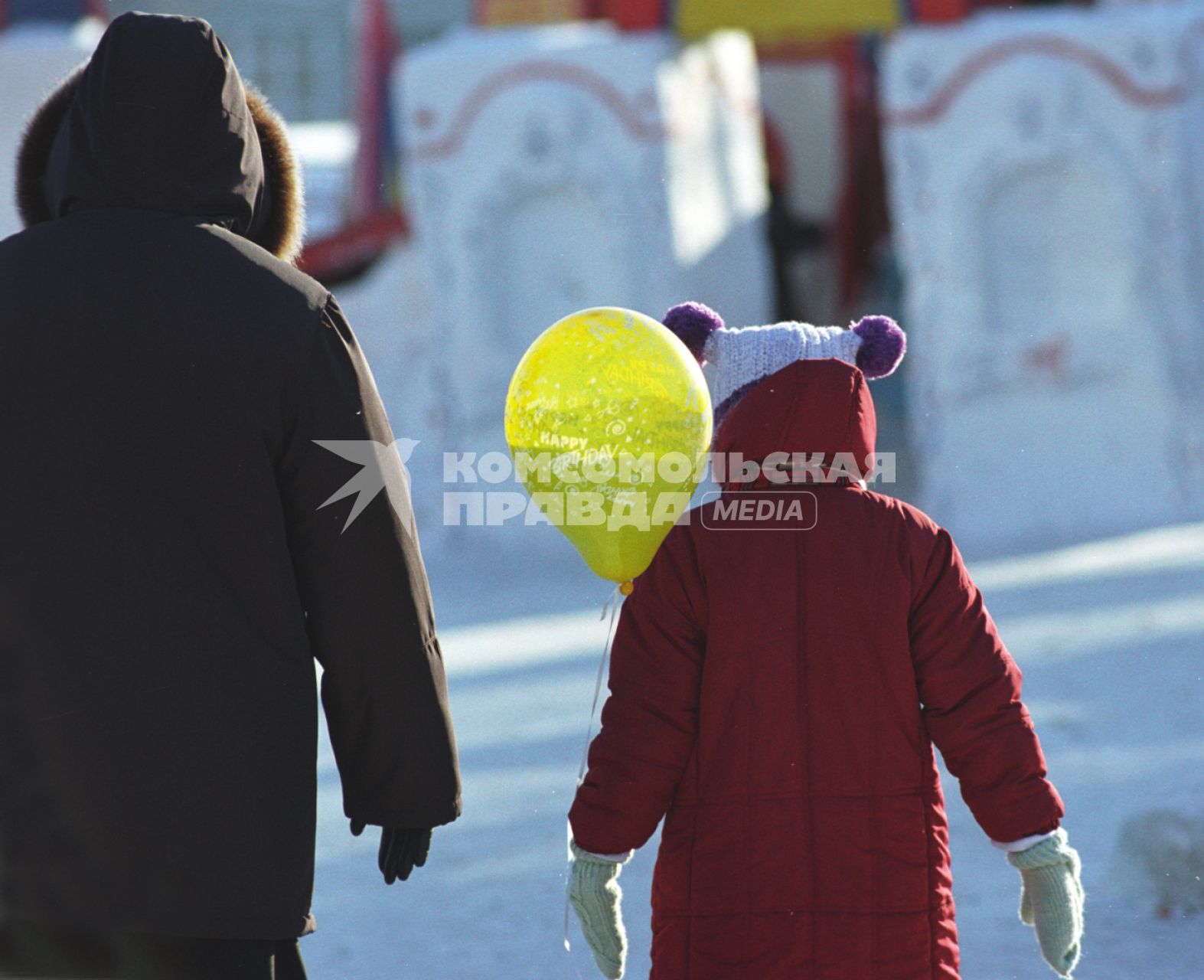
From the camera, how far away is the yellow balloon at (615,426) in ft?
6.23

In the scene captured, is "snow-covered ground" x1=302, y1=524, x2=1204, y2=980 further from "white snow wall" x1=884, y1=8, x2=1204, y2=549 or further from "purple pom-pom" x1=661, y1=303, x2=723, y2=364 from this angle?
"purple pom-pom" x1=661, y1=303, x2=723, y2=364

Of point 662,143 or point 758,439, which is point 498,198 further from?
point 758,439

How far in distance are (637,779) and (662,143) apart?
232 inches

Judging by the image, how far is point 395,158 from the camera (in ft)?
29.7

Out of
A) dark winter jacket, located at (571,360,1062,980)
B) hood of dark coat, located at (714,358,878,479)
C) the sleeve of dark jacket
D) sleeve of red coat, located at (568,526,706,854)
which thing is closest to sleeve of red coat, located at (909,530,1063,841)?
dark winter jacket, located at (571,360,1062,980)

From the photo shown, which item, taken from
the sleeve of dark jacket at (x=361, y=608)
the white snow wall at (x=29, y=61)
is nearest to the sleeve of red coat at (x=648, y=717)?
the sleeve of dark jacket at (x=361, y=608)

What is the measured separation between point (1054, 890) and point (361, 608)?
0.84 m

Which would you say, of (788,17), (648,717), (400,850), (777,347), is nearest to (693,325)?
(777,347)

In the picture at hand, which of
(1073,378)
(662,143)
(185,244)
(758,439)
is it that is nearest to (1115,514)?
(1073,378)

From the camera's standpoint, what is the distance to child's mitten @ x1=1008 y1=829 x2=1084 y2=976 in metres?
1.73

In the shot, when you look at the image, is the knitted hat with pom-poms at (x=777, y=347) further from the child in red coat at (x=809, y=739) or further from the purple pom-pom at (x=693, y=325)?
the child in red coat at (x=809, y=739)

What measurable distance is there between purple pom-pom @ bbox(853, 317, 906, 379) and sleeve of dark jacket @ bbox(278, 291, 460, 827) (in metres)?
0.71

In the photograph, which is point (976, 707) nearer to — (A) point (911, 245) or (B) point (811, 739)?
(B) point (811, 739)

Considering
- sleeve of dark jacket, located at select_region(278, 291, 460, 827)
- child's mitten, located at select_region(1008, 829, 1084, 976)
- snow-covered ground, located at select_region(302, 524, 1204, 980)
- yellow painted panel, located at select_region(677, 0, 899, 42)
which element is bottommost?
snow-covered ground, located at select_region(302, 524, 1204, 980)
